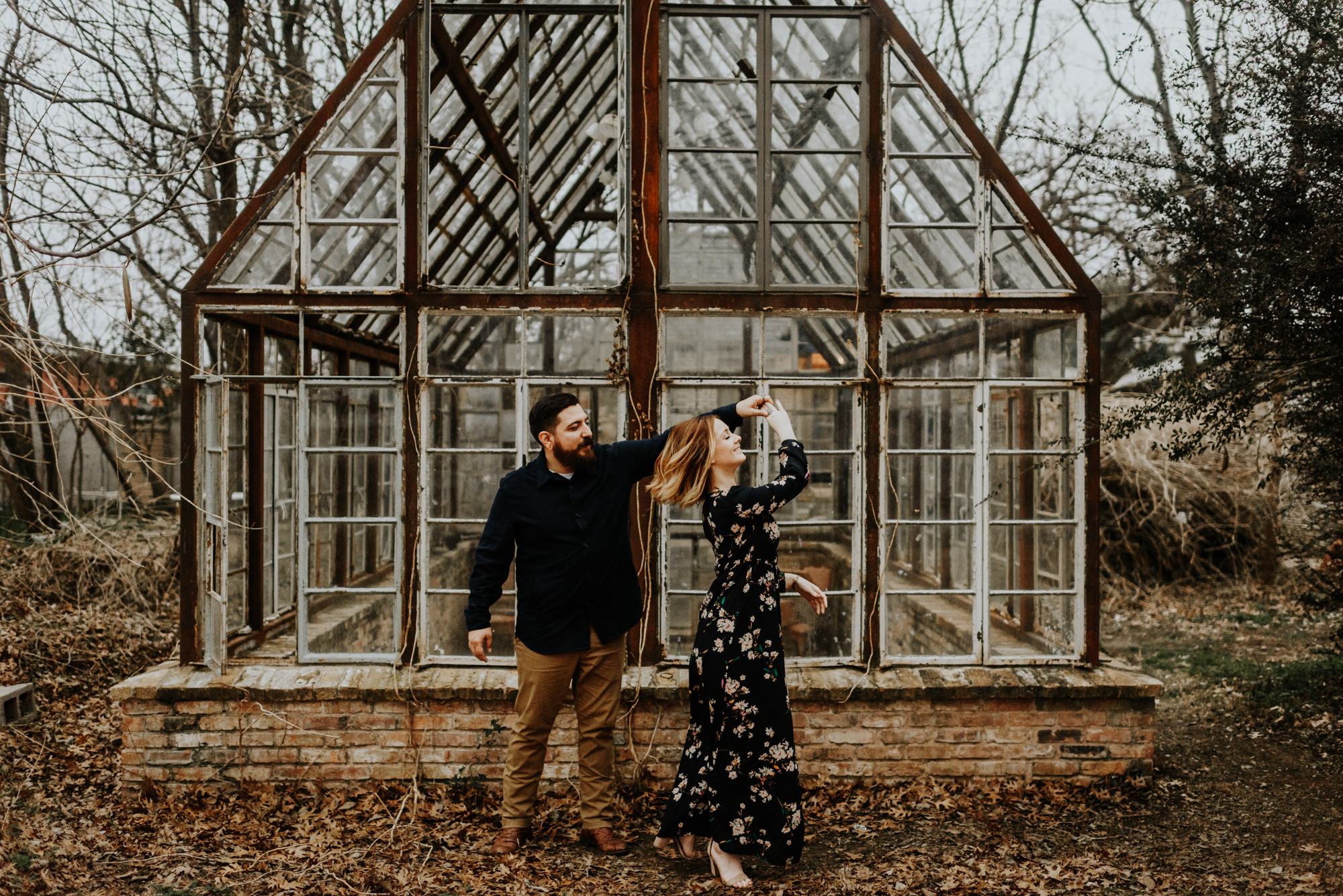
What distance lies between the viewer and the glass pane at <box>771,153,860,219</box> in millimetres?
4906

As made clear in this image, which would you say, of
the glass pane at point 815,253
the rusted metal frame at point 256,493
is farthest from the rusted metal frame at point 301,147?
the glass pane at point 815,253

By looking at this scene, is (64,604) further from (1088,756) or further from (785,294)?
(1088,756)

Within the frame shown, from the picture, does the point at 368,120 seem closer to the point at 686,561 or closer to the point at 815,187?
the point at 815,187

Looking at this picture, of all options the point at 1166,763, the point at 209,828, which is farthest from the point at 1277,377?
the point at 209,828

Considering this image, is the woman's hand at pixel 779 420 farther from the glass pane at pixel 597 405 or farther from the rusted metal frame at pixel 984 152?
the rusted metal frame at pixel 984 152

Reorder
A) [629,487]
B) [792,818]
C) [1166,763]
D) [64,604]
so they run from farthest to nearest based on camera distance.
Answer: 1. [64,604]
2. [1166,763]
3. [629,487]
4. [792,818]

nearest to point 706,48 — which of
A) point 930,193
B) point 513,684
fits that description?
point 930,193

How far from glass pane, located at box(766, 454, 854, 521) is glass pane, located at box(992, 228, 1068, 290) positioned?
1330 mm

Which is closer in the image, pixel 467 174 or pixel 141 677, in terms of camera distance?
pixel 141 677

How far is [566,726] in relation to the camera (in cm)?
472

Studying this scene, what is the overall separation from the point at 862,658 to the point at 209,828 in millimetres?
3439

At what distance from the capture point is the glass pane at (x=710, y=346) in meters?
4.86

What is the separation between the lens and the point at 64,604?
26.2 ft

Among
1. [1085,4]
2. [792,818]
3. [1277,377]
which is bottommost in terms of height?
[792,818]
